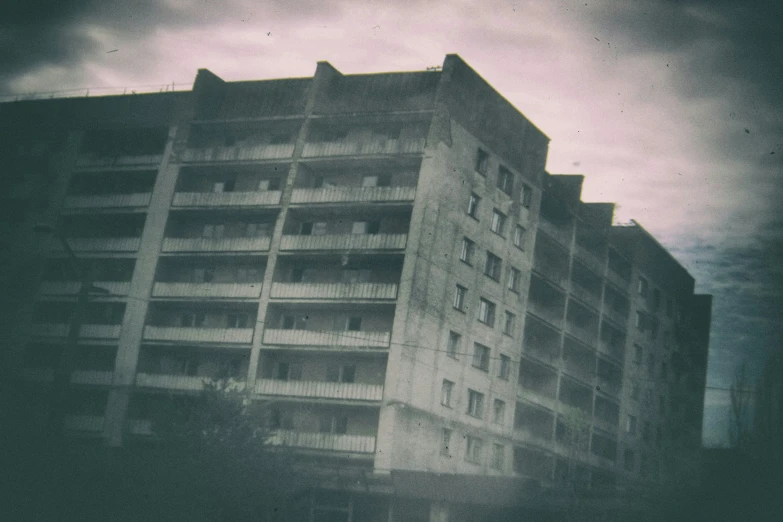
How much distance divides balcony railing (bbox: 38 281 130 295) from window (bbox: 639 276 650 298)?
40.5 metres

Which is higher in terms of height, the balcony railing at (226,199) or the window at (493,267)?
the balcony railing at (226,199)

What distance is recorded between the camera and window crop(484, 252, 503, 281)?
50.5 m

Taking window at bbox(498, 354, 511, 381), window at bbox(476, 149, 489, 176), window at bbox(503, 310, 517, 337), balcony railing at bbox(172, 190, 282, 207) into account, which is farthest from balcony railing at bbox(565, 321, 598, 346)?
balcony railing at bbox(172, 190, 282, 207)

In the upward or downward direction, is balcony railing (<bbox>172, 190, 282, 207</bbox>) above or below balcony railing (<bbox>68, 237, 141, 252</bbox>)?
above

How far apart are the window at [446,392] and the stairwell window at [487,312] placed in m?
4.75

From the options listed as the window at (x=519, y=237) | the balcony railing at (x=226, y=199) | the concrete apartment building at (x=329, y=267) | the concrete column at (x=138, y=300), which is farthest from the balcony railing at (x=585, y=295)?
the concrete column at (x=138, y=300)

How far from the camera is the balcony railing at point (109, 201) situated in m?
54.0

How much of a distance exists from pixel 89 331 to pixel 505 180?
1062 inches

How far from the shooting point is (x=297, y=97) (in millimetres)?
51250

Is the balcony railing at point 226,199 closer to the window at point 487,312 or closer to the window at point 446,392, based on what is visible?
the window at point 487,312

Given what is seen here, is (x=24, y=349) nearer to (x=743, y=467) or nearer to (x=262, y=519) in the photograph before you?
(x=262, y=519)

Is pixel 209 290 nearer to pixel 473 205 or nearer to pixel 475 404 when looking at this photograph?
pixel 473 205

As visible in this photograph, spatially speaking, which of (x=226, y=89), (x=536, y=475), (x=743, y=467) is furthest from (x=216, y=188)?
(x=743, y=467)

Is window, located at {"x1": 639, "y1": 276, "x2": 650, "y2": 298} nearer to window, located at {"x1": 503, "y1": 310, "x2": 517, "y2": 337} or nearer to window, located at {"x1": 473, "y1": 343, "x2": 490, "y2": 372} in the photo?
window, located at {"x1": 503, "y1": 310, "x2": 517, "y2": 337}
